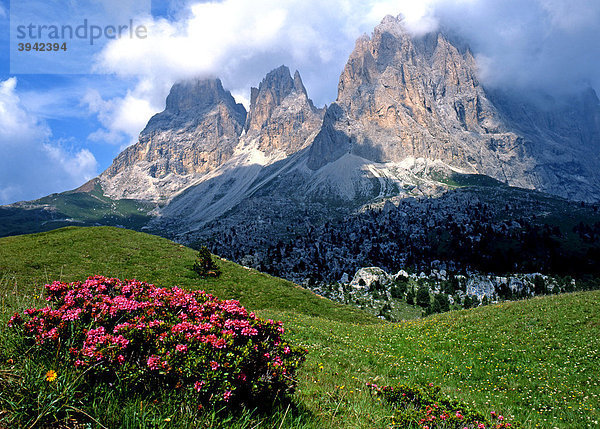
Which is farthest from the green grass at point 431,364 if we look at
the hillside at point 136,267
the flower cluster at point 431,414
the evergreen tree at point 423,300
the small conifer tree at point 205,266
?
the evergreen tree at point 423,300

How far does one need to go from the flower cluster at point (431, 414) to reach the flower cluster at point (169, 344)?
9.78 ft

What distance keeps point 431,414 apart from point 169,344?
6.41 metres

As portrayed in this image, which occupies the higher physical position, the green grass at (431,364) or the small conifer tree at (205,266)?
the small conifer tree at (205,266)

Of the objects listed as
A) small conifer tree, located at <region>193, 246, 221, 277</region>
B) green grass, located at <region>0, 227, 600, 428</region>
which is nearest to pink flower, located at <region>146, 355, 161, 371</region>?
green grass, located at <region>0, 227, 600, 428</region>

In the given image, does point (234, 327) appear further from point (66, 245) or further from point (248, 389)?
point (66, 245)

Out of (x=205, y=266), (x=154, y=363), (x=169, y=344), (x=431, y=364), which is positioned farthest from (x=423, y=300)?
(x=154, y=363)

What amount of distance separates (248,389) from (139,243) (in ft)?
147

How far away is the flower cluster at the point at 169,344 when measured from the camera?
6023 mm

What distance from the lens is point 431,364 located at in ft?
55.5

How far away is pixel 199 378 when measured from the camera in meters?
6.03

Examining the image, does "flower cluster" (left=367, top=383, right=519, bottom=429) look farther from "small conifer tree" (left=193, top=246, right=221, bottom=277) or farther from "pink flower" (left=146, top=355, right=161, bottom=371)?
→ "small conifer tree" (left=193, top=246, right=221, bottom=277)

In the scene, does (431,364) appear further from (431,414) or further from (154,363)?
(154,363)

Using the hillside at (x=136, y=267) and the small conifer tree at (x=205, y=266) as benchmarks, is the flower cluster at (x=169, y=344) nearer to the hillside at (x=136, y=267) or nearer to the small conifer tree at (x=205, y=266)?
the hillside at (x=136, y=267)

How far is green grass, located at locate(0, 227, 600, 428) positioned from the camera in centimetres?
670
